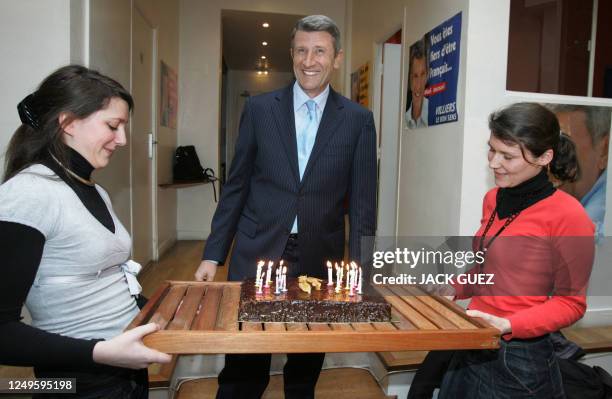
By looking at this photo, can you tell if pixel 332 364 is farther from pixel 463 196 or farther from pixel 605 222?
pixel 605 222

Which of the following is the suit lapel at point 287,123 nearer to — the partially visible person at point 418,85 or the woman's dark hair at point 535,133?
the woman's dark hair at point 535,133

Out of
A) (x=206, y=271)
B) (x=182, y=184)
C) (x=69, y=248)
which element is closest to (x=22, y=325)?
(x=69, y=248)

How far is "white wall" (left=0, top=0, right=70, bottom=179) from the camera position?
240 cm

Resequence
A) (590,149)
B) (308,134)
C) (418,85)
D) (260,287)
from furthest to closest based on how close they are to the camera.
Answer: (418,85) → (590,149) → (308,134) → (260,287)

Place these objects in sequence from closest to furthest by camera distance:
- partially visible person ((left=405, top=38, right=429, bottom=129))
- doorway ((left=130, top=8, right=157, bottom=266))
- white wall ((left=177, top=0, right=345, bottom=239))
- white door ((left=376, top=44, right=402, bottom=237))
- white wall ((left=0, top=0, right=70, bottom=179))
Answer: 1. white wall ((left=0, top=0, right=70, bottom=179))
2. partially visible person ((left=405, top=38, right=429, bottom=129))
3. doorway ((left=130, top=8, right=157, bottom=266))
4. white door ((left=376, top=44, right=402, bottom=237))
5. white wall ((left=177, top=0, right=345, bottom=239))

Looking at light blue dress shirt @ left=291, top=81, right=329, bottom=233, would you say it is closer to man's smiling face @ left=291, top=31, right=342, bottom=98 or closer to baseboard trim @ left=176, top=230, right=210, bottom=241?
man's smiling face @ left=291, top=31, right=342, bottom=98

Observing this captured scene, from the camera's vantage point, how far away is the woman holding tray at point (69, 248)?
932 mm

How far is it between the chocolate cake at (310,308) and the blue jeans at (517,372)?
13.0 inches

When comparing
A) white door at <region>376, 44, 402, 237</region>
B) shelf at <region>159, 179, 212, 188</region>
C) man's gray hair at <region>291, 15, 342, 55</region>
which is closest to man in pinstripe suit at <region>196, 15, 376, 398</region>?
man's gray hair at <region>291, 15, 342, 55</region>

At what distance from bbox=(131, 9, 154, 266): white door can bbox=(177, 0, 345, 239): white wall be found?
1.58m

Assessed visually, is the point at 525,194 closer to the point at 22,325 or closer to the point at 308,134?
the point at 308,134

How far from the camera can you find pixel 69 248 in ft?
3.40

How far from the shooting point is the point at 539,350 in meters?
1.27

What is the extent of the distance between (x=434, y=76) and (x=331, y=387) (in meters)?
2.16
